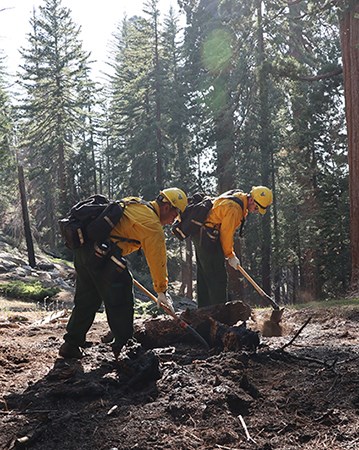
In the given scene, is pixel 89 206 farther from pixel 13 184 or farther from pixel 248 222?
pixel 13 184

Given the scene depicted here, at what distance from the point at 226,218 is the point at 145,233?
227cm

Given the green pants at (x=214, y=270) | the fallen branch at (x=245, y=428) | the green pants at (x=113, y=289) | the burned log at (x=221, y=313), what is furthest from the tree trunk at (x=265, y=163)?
the fallen branch at (x=245, y=428)

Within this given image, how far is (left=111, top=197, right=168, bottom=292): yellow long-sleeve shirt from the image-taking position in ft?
17.6

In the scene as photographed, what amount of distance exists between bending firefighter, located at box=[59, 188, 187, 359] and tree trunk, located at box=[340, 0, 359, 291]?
9187 millimetres

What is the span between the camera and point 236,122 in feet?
86.3

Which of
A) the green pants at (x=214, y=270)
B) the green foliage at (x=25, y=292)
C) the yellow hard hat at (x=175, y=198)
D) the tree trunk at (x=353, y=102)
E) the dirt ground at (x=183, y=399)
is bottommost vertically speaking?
the green foliage at (x=25, y=292)

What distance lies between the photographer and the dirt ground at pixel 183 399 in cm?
330

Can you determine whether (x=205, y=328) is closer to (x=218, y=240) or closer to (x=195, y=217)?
(x=218, y=240)

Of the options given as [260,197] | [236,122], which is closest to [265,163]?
[236,122]

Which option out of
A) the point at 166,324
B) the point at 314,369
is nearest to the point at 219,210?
the point at 166,324

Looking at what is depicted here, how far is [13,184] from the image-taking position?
41.5 meters

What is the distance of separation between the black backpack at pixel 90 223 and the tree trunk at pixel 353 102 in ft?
32.5

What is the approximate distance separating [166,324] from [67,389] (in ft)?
7.64

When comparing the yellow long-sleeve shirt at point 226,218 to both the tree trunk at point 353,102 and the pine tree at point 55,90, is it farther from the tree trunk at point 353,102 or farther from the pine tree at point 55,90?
the pine tree at point 55,90
